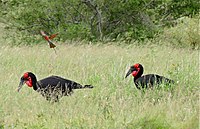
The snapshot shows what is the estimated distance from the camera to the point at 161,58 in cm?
1014

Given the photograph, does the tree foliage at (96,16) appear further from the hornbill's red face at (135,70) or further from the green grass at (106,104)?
the hornbill's red face at (135,70)

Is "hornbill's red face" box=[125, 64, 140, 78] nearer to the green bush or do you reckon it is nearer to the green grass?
the green grass

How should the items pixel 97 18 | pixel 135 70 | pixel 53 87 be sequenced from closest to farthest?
pixel 53 87 < pixel 135 70 < pixel 97 18

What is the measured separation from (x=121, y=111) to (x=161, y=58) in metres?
5.07

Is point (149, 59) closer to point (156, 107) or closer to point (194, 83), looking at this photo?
point (194, 83)

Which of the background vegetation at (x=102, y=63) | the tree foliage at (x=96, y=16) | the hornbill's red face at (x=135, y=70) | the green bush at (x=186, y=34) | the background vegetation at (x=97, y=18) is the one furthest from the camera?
the tree foliage at (x=96, y=16)

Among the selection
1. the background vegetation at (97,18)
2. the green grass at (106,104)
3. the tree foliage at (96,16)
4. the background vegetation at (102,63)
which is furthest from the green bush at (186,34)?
the green grass at (106,104)

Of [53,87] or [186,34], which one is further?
[186,34]

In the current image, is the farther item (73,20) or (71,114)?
(73,20)

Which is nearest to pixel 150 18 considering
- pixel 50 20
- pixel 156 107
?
pixel 50 20

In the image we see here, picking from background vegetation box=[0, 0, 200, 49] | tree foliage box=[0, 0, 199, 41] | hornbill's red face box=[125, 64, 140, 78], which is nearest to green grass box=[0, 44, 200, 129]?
hornbill's red face box=[125, 64, 140, 78]

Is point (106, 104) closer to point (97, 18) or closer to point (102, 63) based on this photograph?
point (102, 63)

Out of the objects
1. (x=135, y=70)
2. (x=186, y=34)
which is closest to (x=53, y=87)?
(x=135, y=70)

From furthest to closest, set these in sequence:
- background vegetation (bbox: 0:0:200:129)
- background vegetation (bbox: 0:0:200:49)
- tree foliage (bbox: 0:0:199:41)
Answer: tree foliage (bbox: 0:0:199:41)
background vegetation (bbox: 0:0:200:49)
background vegetation (bbox: 0:0:200:129)
